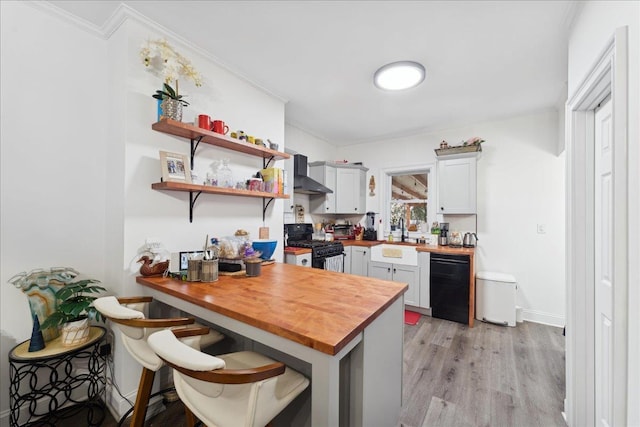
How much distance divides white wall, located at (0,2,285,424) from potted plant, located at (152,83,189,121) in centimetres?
12

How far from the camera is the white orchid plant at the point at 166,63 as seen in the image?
1.68m

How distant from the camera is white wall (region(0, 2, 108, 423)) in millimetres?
1523

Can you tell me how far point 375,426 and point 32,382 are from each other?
82.0 inches

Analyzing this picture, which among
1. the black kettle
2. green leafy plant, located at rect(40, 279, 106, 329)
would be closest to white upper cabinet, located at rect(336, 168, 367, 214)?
the black kettle

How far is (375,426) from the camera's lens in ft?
4.08

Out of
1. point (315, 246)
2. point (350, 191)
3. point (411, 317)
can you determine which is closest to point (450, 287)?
point (411, 317)

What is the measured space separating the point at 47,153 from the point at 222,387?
1.95 metres

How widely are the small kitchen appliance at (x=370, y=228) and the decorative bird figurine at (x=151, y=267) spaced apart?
10.6 ft

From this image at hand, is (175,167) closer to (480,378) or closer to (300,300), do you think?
(300,300)

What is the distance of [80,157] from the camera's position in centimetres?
178

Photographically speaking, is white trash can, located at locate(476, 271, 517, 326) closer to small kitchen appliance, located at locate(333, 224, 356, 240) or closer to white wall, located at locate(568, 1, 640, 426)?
small kitchen appliance, located at locate(333, 224, 356, 240)

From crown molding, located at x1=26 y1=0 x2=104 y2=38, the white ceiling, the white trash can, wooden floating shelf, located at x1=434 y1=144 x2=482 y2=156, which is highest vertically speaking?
the white ceiling

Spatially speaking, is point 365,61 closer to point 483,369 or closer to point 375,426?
point 375,426

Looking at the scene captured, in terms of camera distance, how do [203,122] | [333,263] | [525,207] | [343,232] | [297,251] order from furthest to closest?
[343,232], [333,263], [525,207], [297,251], [203,122]
